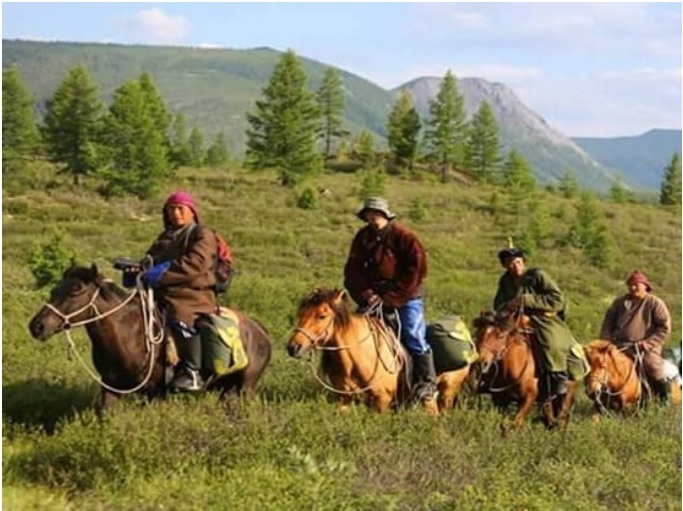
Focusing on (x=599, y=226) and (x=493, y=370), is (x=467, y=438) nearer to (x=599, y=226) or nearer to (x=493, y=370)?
(x=493, y=370)

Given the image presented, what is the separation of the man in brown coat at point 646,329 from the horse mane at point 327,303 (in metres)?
5.33

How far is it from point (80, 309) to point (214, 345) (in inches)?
53.5

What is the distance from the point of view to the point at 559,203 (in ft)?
215

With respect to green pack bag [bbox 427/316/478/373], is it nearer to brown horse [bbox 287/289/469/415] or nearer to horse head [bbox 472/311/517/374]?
horse head [bbox 472/311/517/374]

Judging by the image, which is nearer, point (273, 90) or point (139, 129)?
point (139, 129)

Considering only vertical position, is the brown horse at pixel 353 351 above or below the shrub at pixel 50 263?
above

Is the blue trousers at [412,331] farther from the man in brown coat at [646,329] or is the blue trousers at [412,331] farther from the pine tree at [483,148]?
the pine tree at [483,148]

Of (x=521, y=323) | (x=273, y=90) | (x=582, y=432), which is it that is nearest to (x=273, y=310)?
(x=521, y=323)

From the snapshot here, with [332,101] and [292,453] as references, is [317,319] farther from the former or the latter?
[332,101]

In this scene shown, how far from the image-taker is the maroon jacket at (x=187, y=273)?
30.9 ft

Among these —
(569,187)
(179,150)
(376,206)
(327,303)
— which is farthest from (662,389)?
(179,150)

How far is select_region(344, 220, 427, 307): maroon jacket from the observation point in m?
9.95

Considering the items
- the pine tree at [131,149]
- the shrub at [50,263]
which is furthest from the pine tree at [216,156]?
the shrub at [50,263]

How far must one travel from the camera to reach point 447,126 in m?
73.6
